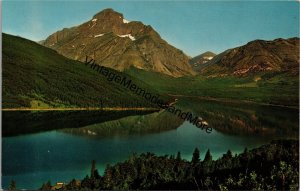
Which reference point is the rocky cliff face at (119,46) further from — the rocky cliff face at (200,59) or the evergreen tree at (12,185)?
the evergreen tree at (12,185)

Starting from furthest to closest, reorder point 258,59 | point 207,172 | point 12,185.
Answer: point 258,59 < point 207,172 < point 12,185

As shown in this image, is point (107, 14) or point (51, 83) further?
point (51, 83)

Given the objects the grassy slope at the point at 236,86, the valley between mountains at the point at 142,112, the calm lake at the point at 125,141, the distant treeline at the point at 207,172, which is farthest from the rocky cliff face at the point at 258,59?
the distant treeline at the point at 207,172

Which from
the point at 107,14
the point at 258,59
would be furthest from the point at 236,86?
the point at 107,14

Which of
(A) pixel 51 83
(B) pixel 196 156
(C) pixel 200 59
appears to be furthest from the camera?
(A) pixel 51 83

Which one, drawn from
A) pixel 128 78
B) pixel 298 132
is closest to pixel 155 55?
pixel 128 78

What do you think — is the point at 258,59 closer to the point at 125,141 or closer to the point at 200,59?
the point at 200,59

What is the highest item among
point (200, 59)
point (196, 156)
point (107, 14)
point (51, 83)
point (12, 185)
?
point (107, 14)
